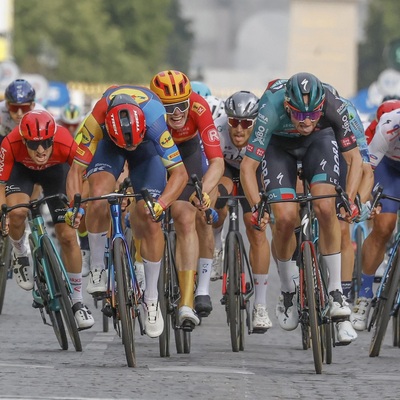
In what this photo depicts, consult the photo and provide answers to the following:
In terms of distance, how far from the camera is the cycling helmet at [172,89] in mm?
12125

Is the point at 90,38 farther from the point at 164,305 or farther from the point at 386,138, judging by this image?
the point at 164,305

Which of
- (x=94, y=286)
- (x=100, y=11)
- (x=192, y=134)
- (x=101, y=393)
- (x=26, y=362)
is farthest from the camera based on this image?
(x=100, y=11)

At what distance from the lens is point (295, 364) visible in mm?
11492

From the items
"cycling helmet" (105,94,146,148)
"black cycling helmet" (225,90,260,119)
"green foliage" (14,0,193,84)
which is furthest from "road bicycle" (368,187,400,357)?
"green foliage" (14,0,193,84)

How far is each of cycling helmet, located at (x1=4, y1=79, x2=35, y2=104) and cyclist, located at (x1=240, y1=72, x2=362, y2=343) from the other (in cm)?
461

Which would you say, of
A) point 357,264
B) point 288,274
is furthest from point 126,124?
point 357,264

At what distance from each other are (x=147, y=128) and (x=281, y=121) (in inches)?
34.9

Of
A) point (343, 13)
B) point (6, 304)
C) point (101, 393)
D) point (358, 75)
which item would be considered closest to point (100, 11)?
point (343, 13)

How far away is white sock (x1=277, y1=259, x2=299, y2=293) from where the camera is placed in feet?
38.8

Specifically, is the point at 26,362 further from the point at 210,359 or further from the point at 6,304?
the point at 6,304

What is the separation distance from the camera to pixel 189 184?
1195 centimetres

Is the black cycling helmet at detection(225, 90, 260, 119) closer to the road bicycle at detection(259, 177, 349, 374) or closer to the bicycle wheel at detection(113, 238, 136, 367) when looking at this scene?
the road bicycle at detection(259, 177, 349, 374)

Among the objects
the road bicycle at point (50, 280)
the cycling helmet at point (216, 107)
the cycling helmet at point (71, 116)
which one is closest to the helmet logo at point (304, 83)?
the road bicycle at point (50, 280)

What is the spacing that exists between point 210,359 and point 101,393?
8.54 ft
